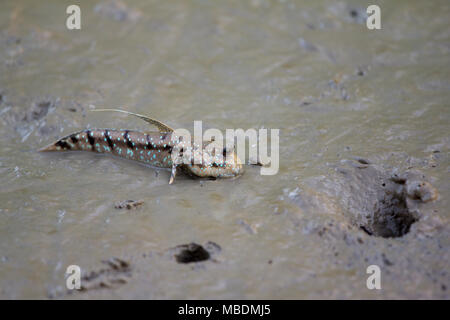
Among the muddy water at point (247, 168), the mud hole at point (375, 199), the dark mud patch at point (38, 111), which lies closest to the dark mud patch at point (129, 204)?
the muddy water at point (247, 168)

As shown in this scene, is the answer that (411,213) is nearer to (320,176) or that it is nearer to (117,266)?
(320,176)

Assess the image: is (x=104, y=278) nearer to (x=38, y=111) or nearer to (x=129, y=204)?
(x=129, y=204)

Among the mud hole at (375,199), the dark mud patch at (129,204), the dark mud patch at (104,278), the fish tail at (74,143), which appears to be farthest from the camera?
the fish tail at (74,143)

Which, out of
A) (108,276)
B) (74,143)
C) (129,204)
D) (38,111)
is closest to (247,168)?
(129,204)

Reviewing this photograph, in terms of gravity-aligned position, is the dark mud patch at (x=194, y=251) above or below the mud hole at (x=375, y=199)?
below

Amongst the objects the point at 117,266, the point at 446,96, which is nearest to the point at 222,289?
the point at 117,266

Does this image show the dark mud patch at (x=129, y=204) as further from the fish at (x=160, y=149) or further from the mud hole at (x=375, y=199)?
the mud hole at (x=375, y=199)
